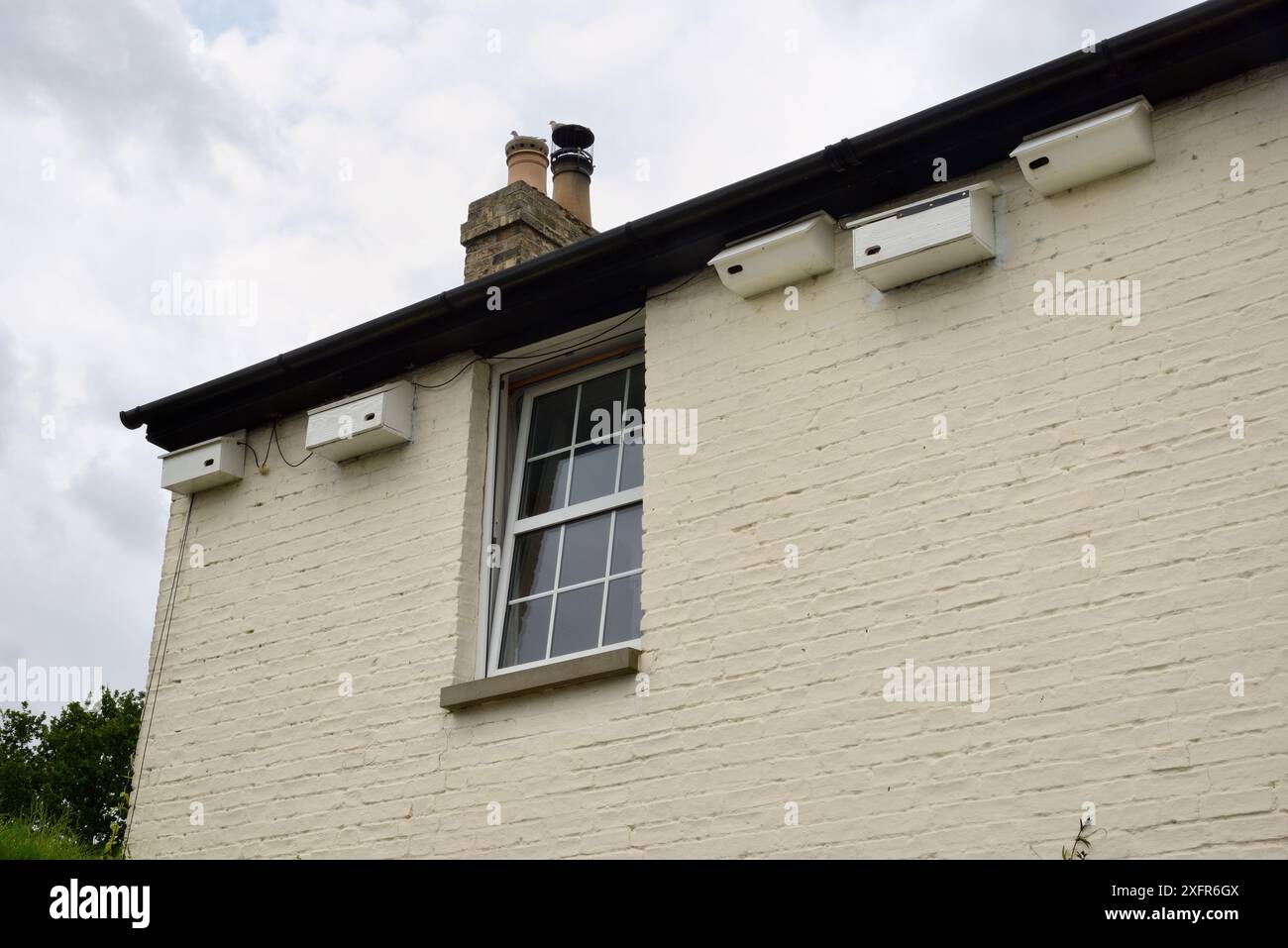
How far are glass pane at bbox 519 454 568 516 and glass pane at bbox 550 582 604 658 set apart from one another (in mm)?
604

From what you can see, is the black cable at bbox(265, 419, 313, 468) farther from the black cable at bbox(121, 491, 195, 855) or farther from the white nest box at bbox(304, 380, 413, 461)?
the black cable at bbox(121, 491, 195, 855)

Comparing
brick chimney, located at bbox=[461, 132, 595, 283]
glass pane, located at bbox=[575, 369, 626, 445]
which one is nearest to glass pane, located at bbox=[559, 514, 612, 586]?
glass pane, located at bbox=[575, 369, 626, 445]

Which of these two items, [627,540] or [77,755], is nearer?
[627,540]

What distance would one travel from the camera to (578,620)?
304 inches

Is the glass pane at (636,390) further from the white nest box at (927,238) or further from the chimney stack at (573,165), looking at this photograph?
the chimney stack at (573,165)

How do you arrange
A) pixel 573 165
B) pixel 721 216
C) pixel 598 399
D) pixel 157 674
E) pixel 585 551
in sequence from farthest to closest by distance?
pixel 573 165, pixel 157 674, pixel 598 399, pixel 585 551, pixel 721 216

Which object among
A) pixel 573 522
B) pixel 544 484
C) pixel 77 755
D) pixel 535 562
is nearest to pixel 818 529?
pixel 573 522

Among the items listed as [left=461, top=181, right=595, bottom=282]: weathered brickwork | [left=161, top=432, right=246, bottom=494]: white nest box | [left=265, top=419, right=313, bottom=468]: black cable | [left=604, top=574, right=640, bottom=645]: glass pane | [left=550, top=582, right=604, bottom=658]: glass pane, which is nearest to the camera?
[left=604, top=574, right=640, bottom=645]: glass pane

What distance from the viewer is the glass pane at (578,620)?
25.0 feet

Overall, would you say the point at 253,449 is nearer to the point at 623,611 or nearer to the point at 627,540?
the point at 627,540

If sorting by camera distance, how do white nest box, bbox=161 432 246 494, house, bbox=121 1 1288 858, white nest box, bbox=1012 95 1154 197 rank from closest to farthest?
house, bbox=121 1 1288 858, white nest box, bbox=1012 95 1154 197, white nest box, bbox=161 432 246 494

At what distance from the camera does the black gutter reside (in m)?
6.18

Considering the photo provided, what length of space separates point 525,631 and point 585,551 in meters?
0.54

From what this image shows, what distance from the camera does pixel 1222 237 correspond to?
20.0 ft
